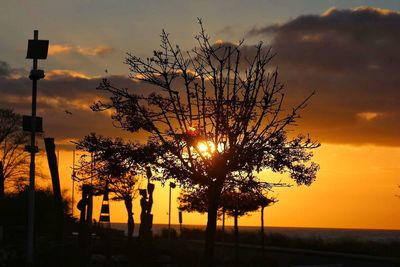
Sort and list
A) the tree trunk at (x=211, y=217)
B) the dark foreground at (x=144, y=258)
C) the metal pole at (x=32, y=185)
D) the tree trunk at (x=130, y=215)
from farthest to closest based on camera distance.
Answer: the tree trunk at (x=130, y=215), the dark foreground at (x=144, y=258), the metal pole at (x=32, y=185), the tree trunk at (x=211, y=217)

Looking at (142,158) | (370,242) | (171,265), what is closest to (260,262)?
(171,265)

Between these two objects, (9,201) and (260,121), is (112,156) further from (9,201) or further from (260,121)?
(9,201)

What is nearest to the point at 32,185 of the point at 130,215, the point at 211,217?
the point at 211,217

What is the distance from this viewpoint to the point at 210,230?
18.6 m

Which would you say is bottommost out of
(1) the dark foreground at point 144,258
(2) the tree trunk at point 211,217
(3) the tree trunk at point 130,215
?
(1) the dark foreground at point 144,258

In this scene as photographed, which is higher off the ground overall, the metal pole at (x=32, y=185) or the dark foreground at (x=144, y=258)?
the metal pole at (x=32, y=185)

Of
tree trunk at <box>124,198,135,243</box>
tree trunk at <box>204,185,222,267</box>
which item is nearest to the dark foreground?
tree trunk at <box>204,185,222,267</box>

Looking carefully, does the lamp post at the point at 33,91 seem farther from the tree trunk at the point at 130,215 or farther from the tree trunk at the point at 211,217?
the tree trunk at the point at 130,215

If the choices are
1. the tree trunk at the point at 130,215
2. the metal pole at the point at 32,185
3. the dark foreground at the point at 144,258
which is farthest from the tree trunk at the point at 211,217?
the tree trunk at the point at 130,215

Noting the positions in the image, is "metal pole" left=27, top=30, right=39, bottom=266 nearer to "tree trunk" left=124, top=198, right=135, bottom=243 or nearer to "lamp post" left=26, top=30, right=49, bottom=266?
"lamp post" left=26, top=30, right=49, bottom=266

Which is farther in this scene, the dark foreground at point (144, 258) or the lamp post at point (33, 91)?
the dark foreground at point (144, 258)

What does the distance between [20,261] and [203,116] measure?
34.0 ft

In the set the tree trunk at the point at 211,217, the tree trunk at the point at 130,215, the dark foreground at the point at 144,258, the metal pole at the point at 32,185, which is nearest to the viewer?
the tree trunk at the point at 211,217

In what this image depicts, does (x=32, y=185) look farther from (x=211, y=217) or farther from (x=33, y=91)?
(x=211, y=217)
